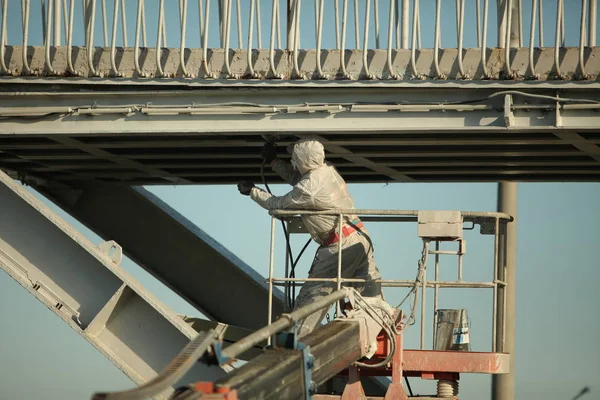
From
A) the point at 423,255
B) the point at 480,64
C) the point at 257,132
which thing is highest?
the point at 480,64

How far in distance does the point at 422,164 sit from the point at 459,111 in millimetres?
3035

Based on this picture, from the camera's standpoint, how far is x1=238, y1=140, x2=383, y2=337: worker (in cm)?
1320

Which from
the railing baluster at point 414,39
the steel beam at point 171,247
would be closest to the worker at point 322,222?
the railing baluster at point 414,39

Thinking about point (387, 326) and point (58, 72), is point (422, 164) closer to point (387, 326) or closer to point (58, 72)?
point (387, 326)

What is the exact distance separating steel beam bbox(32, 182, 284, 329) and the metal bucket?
4.65 m

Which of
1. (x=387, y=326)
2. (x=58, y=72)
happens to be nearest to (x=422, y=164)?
(x=387, y=326)

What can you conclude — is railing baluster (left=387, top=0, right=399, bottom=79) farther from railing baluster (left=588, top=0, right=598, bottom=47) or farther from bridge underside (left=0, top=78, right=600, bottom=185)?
railing baluster (left=588, top=0, right=598, bottom=47)

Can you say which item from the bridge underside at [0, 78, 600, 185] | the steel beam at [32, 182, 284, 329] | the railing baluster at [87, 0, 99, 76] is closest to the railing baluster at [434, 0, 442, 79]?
the bridge underside at [0, 78, 600, 185]

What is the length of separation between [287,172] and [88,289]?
2.87 meters

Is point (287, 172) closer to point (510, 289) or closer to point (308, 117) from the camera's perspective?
point (308, 117)

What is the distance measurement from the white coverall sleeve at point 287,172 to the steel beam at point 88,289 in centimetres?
Answer: 232

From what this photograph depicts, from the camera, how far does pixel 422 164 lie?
15.7 metres

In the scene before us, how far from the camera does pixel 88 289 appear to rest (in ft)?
42.8

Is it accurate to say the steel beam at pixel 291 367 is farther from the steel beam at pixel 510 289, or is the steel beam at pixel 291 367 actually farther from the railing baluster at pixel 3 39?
the steel beam at pixel 510 289
